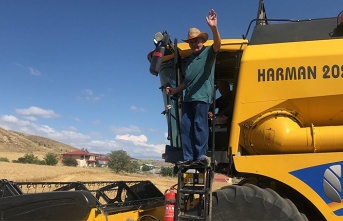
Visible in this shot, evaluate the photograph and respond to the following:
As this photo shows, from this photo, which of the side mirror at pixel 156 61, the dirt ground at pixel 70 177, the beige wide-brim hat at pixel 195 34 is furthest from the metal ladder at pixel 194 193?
the dirt ground at pixel 70 177

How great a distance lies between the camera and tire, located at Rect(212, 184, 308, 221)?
12.8 ft

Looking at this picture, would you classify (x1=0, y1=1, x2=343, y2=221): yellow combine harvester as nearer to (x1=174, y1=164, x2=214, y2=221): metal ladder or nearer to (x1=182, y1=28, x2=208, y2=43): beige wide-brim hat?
(x1=174, y1=164, x2=214, y2=221): metal ladder

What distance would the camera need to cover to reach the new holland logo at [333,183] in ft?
12.7

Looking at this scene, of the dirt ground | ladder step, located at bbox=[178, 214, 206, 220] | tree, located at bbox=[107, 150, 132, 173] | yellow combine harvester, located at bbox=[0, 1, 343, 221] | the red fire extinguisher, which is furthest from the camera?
tree, located at bbox=[107, 150, 132, 173]

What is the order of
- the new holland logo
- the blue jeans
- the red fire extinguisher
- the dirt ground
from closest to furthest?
the new holland logo < the red fire extinguisher < the blue jeans < the dirt ground

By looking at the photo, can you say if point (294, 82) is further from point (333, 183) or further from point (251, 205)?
point (251, 205)

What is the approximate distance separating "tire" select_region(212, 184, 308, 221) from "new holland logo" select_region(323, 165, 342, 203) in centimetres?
37

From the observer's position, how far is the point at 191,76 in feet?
15.0

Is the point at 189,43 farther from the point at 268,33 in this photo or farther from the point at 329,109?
the point at 329,109

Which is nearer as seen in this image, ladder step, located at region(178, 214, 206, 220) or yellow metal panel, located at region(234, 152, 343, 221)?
yellow metal panel, located at region(234, 152, 343, 221)

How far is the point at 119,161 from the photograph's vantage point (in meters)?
59.5

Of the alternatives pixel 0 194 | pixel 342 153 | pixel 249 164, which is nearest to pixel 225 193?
pixel 249 164

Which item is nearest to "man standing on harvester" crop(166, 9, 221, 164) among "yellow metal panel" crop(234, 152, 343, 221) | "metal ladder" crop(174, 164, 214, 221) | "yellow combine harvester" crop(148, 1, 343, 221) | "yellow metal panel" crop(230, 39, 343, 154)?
"metal ladder" crop(174, 164, 214, 221)

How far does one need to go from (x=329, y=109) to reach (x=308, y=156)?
67 cm
